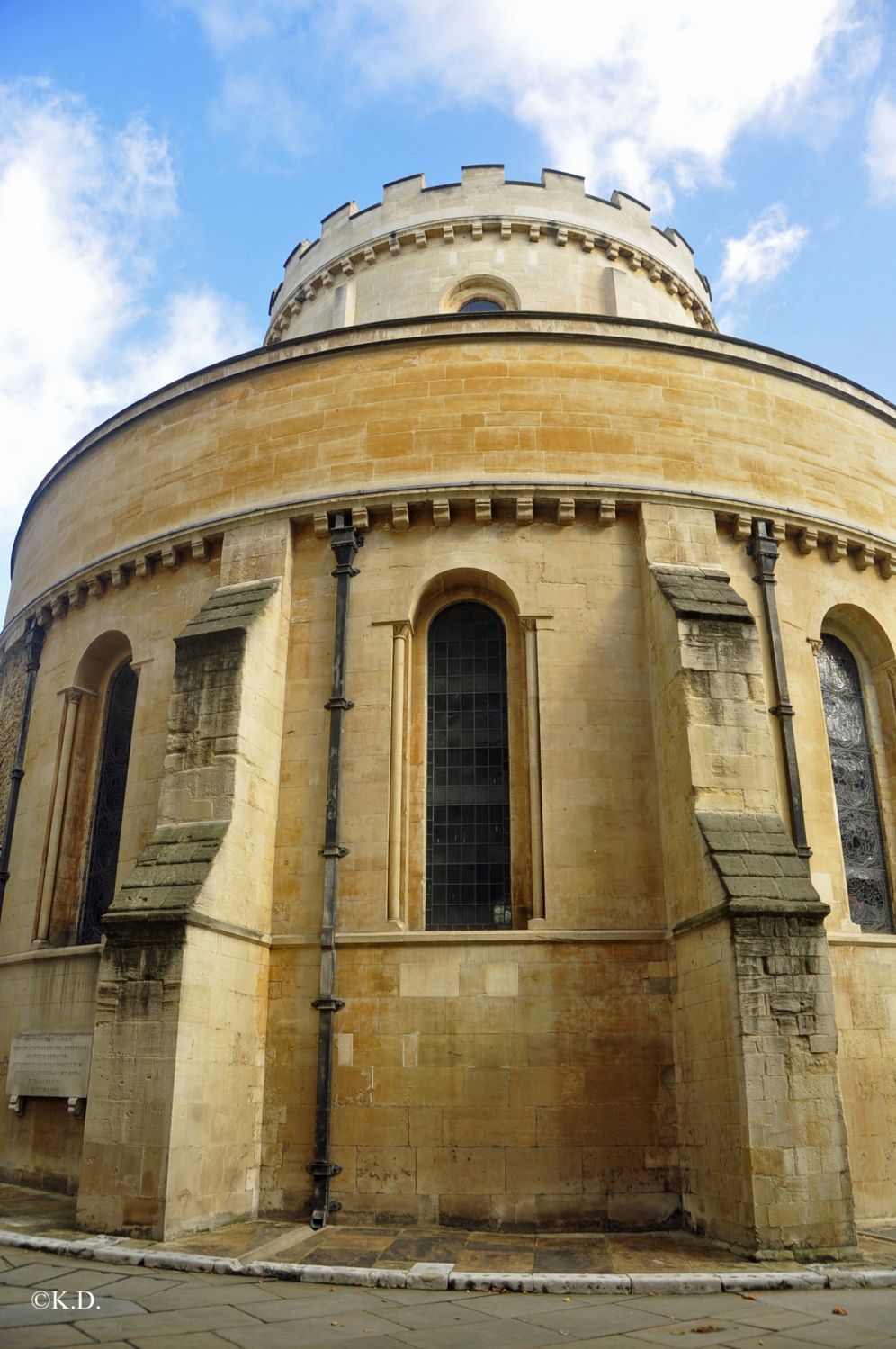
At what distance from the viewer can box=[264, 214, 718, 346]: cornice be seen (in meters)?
21.5

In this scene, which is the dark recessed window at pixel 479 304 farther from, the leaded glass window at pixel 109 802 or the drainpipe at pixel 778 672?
the leaded glass window at pixel 109 802

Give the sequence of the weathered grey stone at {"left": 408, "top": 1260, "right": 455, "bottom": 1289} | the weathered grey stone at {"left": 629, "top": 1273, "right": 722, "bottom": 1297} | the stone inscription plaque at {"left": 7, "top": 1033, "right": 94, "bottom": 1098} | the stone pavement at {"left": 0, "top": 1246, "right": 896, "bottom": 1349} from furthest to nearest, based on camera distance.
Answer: the stone inscription plaque at {"left": 7, "top": 1033, "right": 94, "bottom": 1098}
the weathered grey stone at {"left": 408, "top": 1260, "right": 455, "bottom": 1289}
the weathered grey stone at {"left": 629, "top": 1273, "right": 722, "bottom": 1297}
the stone pavement at {"left": 0, "top": 1246, "right": 896, "bottom": 1349}

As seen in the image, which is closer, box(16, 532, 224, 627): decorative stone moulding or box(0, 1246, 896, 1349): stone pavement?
box(0, 1246, 896, 1349): stone pavement

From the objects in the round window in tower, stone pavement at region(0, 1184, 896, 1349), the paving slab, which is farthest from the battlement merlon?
the paving slab

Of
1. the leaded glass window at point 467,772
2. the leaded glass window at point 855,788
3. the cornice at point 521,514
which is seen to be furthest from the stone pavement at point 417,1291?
the cornice at point 521,514

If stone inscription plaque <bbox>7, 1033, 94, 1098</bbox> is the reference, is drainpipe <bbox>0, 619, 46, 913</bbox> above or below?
above

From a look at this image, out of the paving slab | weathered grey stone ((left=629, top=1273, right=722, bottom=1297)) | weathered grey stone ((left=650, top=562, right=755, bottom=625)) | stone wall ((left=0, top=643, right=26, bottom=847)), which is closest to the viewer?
the paving slab

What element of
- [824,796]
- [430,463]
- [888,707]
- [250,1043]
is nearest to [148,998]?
[250,1043]

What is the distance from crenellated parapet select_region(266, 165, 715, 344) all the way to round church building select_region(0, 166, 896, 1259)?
7.20 m

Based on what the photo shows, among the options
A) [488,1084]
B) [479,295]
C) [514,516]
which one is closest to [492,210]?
[479,295]

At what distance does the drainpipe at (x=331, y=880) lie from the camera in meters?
10.8

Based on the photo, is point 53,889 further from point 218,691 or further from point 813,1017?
point 813,1017

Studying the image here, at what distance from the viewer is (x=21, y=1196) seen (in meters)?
11.8

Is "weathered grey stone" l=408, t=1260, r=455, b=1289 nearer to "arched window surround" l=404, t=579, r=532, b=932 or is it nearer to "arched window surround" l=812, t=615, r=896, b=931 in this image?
"arched window surround" l=404, t=579, r=532, b=932
